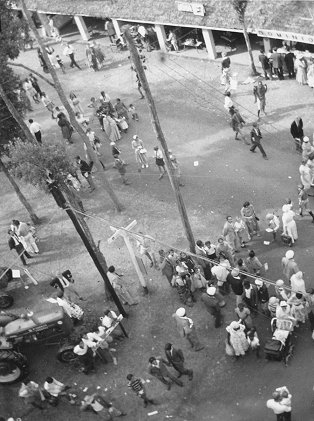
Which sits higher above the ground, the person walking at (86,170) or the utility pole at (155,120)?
the utility pole at (155,120)

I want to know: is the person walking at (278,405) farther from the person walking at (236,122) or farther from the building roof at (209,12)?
the building roof at (209,12)

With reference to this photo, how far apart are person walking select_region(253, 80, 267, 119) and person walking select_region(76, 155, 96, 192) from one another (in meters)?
6.82

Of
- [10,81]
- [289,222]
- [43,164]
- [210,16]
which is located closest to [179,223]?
[289,222]

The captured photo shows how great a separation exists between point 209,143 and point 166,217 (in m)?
4.28

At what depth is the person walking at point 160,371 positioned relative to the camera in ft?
40.9

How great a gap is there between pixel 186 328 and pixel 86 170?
28.2 feet

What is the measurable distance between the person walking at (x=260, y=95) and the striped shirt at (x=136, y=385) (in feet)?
40.8

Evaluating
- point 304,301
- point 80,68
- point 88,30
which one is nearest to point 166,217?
point 304,301

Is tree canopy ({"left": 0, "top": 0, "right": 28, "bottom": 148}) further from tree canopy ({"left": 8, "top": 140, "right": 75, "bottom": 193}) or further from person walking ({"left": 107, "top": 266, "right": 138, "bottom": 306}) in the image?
person walking ({"left": 107, "top": 266, "right": 138, "bottom": 306})

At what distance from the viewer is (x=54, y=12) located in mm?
31688

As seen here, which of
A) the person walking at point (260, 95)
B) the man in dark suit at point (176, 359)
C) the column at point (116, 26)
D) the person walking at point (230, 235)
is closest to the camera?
the man in dark suit at point (176, 359)

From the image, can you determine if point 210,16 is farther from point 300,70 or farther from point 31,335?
point 31,335

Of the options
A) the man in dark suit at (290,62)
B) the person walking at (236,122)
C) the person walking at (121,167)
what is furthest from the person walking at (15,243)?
the man in dark suit at (290,62)

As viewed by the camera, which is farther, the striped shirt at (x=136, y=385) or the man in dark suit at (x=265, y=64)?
the man in dark suit at (x=265, y=64)
